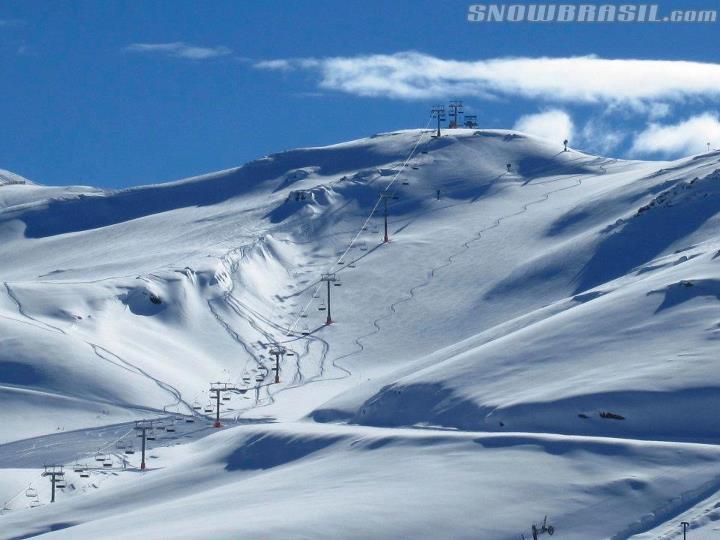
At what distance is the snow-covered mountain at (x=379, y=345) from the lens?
48.2m

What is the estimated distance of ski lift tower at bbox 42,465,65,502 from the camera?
6159 cm

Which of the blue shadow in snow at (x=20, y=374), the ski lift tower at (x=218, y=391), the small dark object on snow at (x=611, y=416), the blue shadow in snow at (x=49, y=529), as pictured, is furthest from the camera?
the blue shadow in snow at (x=20, y=374)

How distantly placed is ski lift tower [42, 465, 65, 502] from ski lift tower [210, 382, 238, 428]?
972cm

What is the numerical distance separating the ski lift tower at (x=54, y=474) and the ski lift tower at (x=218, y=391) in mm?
9719

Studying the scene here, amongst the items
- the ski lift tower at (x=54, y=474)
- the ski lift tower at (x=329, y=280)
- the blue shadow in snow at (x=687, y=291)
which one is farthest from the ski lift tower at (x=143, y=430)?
the blue shadow in snow at (x=687, y=291)

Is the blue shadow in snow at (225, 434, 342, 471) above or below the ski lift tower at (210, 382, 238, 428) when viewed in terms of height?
below

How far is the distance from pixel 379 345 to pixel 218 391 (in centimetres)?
1398

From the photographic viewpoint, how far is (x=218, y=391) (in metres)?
74.2

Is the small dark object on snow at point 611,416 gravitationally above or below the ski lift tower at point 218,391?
above

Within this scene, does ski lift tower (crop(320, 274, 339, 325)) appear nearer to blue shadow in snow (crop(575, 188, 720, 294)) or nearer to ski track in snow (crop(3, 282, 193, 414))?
ski track in snow (crop(3, 282, 193, 414))

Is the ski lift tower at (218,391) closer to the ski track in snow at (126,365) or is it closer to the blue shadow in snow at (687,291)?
the ski track in snow at (126,365)

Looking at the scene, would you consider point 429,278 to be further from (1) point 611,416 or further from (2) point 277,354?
(1) point 611,416

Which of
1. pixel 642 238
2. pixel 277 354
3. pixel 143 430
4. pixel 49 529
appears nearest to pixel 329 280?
pixel 277 354

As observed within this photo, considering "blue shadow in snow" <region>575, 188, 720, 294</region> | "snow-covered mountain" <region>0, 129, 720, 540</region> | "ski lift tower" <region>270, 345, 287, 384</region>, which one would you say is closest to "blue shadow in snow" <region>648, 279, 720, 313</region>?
"snow-covered mountain" <region>0, 129, 720, 540</region>
